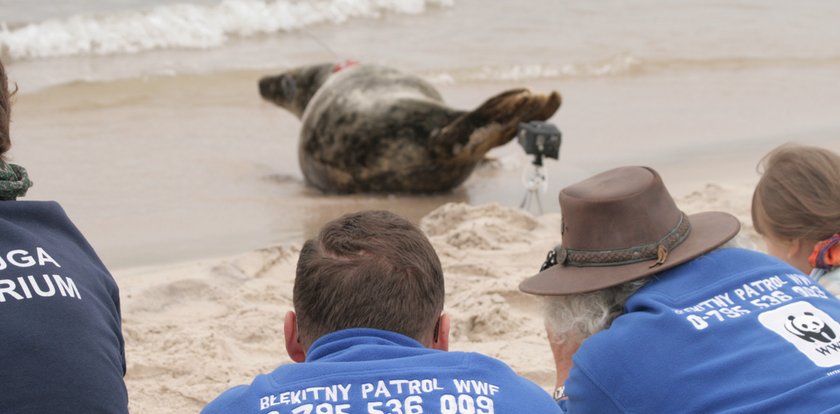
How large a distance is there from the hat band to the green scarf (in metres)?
1.22

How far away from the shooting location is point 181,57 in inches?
457

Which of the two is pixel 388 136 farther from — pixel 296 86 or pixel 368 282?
pixel 368 282

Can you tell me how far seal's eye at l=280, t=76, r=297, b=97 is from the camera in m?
8.32

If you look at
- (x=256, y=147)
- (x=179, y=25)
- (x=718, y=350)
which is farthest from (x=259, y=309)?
(x=179, y=25)

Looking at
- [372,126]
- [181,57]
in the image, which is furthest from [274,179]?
[181,57]

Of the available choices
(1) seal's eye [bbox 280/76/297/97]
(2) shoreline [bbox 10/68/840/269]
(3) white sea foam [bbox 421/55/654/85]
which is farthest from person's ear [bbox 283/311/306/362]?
(3) white sea foam [bbox 421/55/654/85]

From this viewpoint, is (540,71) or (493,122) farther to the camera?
(540,71)

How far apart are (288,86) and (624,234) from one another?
20.1 feet

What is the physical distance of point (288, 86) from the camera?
8.37 metres

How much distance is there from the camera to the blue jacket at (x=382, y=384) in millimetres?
1746

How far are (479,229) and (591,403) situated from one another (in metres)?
3.12

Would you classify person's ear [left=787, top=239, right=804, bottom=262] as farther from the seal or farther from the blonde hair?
the seal

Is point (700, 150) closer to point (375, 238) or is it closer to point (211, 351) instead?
point (211, 351)

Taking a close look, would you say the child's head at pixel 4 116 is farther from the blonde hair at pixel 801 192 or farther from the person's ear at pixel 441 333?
the blonde hair at pixel 801 192
